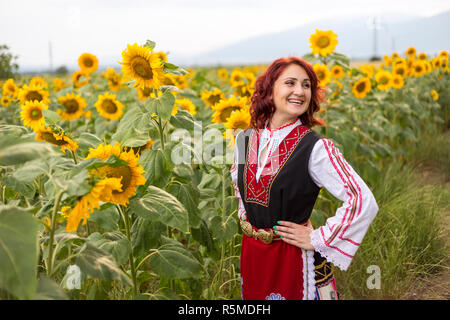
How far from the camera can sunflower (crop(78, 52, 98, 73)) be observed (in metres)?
4.98

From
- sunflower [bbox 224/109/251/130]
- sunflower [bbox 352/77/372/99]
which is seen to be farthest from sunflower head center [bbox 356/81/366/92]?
sunflower [bbox 224/109/251/130]

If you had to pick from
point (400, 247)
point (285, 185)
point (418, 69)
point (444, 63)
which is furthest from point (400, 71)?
point (285, 185)

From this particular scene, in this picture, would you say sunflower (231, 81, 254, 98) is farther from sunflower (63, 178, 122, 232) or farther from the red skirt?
sunflower (63, 178, 122, 232)

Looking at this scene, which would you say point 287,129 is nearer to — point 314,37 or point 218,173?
point 218,173

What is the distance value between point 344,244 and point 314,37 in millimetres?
2591

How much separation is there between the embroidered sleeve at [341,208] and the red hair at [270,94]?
0.29 m

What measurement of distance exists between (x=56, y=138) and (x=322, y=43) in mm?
2632

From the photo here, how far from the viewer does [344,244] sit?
1.65 metres

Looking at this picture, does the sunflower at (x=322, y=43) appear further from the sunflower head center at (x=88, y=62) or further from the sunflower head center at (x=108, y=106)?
the sunflower head center at (x=88, y=62)

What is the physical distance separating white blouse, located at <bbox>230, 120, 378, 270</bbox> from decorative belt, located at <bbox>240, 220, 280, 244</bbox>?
0.19 m

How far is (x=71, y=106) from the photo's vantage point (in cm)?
413

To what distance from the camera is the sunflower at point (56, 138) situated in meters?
1.92
